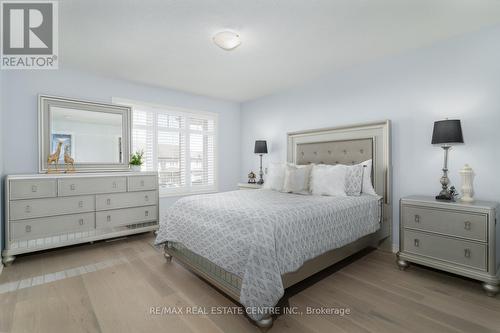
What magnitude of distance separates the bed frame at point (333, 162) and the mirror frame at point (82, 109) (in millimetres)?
1807

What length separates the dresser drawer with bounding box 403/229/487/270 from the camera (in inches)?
83.4

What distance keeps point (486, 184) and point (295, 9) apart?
253cm

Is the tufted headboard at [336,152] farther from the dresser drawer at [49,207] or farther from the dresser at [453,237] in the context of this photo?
the dresser drawer at [49,207]

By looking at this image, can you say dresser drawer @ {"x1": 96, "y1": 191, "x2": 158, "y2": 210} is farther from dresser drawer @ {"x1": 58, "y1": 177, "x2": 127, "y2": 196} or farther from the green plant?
the green plant

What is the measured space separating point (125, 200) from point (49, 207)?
33.0 inches

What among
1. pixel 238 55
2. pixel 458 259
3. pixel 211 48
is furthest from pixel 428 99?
pixel 211 48

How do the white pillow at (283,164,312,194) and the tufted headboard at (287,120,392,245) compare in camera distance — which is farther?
the white pillow at (283,164,312,194)

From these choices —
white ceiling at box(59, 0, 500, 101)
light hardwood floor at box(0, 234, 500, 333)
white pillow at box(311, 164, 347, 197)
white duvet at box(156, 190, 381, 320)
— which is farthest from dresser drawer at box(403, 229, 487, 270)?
white ceiling at box(59, 0, 500, 101)

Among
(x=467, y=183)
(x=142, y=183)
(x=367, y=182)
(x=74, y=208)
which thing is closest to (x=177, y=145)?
(x=142, y=183)

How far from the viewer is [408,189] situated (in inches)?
116

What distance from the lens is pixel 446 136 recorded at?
2375 millimetres

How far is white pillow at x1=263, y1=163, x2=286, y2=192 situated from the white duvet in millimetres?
932

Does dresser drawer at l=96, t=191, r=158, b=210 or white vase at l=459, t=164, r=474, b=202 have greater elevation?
white vase at l=459, t=164, r=474, b=202

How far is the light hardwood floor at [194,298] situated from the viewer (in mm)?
1687
